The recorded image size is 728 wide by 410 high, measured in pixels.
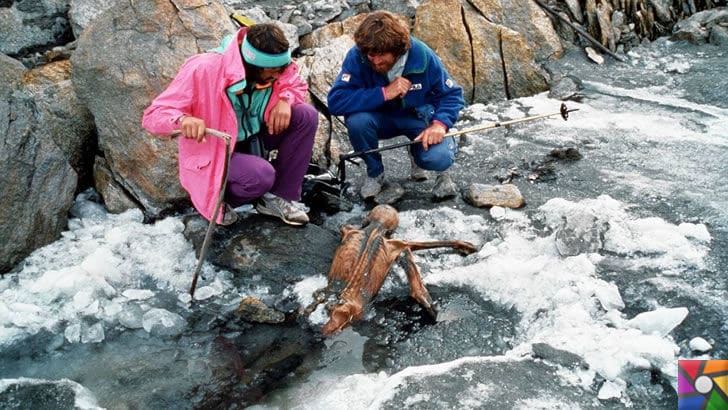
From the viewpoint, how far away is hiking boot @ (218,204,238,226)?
4680 millimetres

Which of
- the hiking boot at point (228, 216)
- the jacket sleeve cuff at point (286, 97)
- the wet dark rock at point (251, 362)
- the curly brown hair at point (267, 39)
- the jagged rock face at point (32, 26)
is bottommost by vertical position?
the wet dark rock at point (251, 362)

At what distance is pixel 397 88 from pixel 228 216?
5.58 ft

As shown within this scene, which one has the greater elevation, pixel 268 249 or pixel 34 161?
pixel 34 161

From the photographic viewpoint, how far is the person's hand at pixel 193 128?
3.85 m

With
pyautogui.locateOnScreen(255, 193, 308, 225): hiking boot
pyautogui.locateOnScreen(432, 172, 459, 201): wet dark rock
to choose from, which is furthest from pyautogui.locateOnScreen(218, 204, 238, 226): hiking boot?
pyautogui.locateOnScreen(432, 172, 459, 201): wet dark rock

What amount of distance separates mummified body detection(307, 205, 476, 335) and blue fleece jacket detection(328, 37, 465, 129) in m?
1.11

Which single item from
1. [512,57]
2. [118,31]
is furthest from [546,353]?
[512,57]

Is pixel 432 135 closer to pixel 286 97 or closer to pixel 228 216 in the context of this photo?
pixel 286 97

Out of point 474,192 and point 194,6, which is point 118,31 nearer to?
point 194,6

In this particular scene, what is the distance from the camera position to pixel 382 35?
4.51 metres

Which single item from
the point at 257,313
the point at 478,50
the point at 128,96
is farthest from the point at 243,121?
the point at 478,50

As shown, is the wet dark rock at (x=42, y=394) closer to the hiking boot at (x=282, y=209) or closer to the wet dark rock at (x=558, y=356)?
the hiking boot at (x=282, y=209)

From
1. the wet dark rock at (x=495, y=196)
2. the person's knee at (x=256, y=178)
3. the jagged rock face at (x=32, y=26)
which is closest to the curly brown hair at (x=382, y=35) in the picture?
the person's knee at (x=256, y=178)

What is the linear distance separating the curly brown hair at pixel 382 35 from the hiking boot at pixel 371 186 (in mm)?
1213
